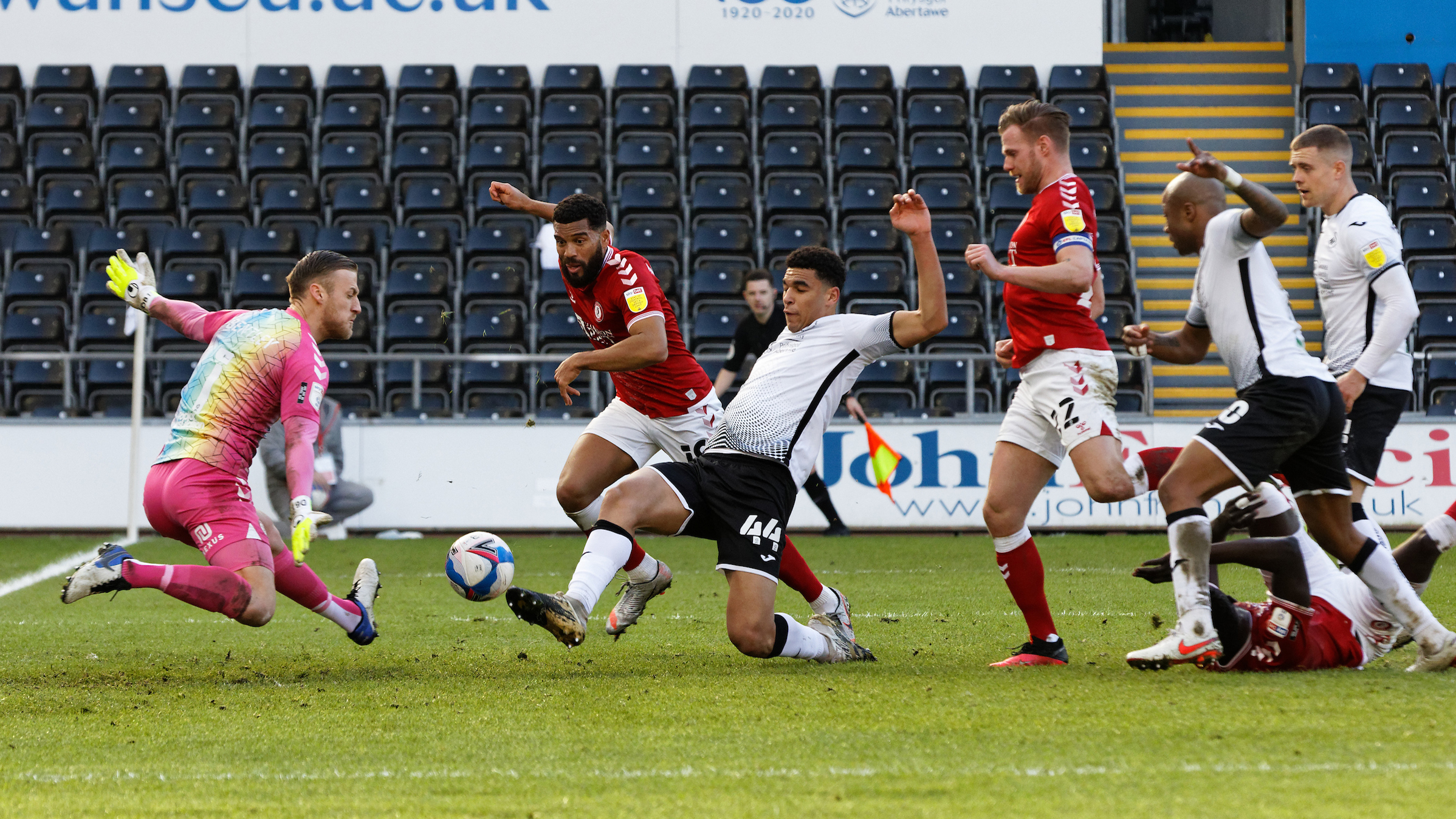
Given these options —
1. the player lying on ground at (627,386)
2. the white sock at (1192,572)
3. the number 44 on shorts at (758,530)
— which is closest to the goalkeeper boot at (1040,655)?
the white sock at (1192,572)

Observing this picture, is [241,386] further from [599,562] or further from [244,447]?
[599,562]

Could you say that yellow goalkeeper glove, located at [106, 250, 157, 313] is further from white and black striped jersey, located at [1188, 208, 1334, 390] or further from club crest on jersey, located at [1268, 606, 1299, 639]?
club crest on jersey, located at [1268, 606, 1299, 639]

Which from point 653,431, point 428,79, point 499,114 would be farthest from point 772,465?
point 428,79

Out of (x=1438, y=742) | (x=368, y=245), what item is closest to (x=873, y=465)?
(x=368, y=245)

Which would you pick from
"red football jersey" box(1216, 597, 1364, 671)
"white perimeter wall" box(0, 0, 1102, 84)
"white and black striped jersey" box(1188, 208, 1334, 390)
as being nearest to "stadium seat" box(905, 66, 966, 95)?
"white perimeter wall" box(0, 0, 1102, 84)

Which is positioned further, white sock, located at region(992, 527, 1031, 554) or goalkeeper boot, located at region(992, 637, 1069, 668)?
white sock, located at region(992, 527, 1031, 554)

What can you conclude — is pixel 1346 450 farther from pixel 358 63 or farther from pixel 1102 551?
pixel 358 63

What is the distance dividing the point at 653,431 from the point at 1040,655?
201 cm

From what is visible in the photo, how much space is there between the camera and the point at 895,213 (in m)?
5.00

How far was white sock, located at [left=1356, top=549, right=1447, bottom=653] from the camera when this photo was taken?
475cm

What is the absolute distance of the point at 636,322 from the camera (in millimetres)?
5848

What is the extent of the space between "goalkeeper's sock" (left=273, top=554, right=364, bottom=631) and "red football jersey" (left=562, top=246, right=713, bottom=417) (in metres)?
1.52

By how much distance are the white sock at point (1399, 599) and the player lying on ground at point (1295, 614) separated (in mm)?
67

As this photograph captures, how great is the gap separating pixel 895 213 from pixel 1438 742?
2425mm
